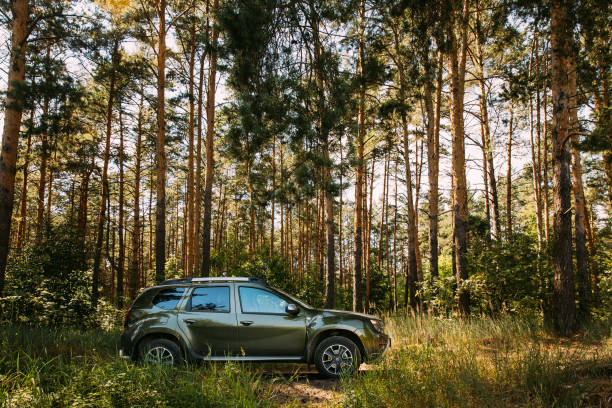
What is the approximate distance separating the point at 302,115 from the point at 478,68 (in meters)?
13.1

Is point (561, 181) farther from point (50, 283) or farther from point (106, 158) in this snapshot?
point (106, 158)

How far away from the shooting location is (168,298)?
6.32 meters

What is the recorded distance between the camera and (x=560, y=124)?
812cm

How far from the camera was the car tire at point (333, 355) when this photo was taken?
19.5 feet

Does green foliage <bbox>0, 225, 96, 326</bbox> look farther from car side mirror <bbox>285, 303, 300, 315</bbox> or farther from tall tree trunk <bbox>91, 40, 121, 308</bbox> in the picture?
car side mirror <bbox>285, 303, 300, 315</bbox>

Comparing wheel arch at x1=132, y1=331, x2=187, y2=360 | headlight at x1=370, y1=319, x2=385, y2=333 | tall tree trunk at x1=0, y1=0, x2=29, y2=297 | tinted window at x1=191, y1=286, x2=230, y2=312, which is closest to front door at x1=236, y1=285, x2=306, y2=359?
tinted window at x1=191, y1=286, x2=230, y2=312

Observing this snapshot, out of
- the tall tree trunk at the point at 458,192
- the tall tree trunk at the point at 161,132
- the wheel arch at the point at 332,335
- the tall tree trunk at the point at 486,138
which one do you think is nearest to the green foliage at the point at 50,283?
the tall tree trunk at the point at 161,132

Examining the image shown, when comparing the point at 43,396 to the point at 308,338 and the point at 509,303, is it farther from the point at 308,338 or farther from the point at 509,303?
the point at 509,303

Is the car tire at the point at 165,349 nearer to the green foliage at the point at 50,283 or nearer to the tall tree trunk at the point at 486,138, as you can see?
the green foliage at the point at 50,283

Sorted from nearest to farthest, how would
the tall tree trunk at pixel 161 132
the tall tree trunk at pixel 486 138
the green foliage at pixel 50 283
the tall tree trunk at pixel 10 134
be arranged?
the tall tree trunk at pixel 10 134, the green foliage at pixel 50 283, the tall tree trunk at pixel 161 132, the tall tree trunk at pixel 486 138

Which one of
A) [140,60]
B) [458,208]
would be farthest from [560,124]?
[140,60]

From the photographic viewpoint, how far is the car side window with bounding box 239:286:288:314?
6223 millimetres

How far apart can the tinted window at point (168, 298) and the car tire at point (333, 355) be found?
2642 mm

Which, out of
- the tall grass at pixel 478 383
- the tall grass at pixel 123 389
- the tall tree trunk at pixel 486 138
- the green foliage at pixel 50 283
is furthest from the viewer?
the tall tree trunk at pixel 486 138
